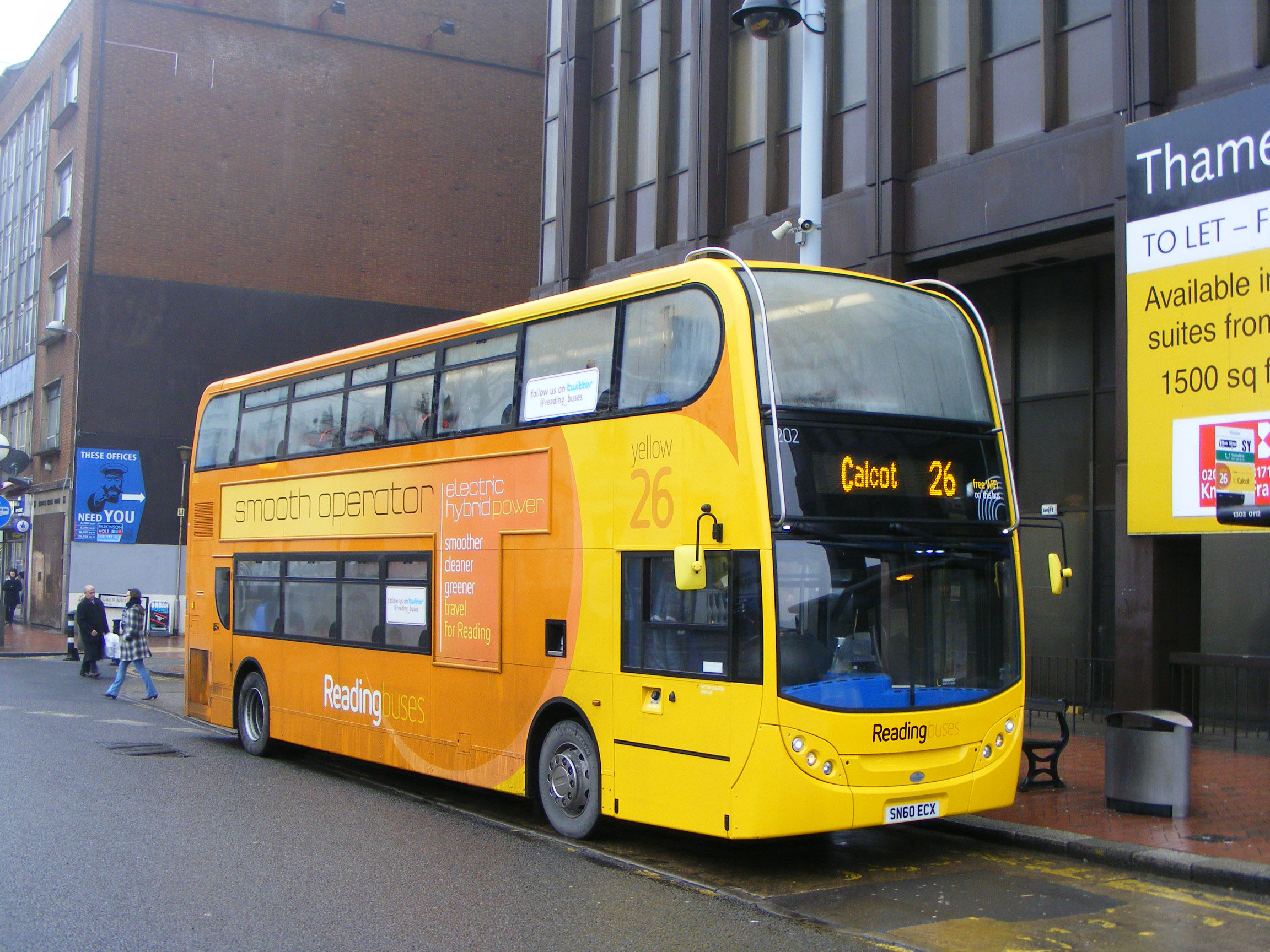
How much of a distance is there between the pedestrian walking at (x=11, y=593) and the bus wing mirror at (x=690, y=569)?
3145 cm

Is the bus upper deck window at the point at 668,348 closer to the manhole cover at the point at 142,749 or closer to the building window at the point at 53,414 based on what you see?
the manhole cover at the point at 142,749

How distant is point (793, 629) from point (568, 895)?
6.93 feet

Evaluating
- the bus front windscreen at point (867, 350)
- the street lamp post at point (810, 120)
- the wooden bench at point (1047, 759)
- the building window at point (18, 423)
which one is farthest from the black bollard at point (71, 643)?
the bus front windscreen at point (867, 350)

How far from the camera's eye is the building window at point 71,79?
3838cm

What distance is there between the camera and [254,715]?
1420 cm

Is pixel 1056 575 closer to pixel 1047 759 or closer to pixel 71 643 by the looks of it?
pixel 1047 759

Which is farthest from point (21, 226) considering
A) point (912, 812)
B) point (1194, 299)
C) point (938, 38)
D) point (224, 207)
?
point (912, 812)

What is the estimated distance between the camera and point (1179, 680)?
13969mm

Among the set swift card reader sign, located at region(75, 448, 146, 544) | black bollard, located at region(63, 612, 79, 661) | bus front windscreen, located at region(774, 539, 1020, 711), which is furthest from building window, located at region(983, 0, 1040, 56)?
swift card reader sign, located at region(75, 448, 146, 544)

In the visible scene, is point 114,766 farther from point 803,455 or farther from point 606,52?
point 606,52

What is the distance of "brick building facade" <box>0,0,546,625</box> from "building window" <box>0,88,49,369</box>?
0.63 ft

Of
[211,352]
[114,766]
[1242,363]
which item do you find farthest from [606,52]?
[211,352]

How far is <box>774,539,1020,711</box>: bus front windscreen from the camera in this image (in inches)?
309

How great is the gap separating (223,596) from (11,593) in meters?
26.0
